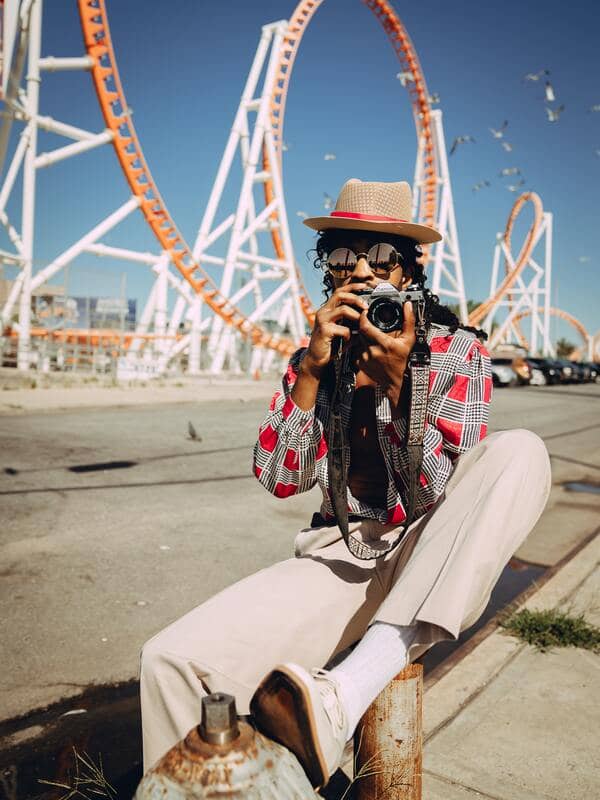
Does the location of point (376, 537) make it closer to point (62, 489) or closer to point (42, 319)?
point (62, 489)

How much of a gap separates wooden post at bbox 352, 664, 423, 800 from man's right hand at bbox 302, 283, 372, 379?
761mm

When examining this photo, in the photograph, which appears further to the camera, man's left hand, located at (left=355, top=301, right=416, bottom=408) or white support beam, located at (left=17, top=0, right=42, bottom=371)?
white support beam, located at (left=17, top=0, right=42, bottom=371)

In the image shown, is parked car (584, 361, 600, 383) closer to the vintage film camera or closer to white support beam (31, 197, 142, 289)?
white support beam (31, 197, 142, 289)

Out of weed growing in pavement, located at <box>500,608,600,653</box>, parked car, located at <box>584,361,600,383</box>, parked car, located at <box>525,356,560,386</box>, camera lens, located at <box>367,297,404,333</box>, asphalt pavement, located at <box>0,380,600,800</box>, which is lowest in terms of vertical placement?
parked car, located at <box>584,361,600,383</box>

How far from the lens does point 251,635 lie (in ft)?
5.18

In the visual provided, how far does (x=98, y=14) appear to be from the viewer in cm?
1866

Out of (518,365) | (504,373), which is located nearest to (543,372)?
(518,365)

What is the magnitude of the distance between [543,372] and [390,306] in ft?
110

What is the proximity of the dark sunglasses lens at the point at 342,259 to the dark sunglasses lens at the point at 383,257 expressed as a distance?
53 millimetres

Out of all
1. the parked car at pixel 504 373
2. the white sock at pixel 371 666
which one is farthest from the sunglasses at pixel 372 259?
the parked car at pixel 504 373

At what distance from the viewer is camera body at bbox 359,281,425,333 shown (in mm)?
1700

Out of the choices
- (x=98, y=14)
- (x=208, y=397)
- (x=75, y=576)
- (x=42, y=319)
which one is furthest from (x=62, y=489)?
(x=98, y=14)

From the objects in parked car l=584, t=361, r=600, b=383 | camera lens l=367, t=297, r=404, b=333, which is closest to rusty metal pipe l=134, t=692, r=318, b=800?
camera lens l=367, t=297, r=404, b=333

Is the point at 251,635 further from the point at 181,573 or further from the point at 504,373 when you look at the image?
the point at 504,373
